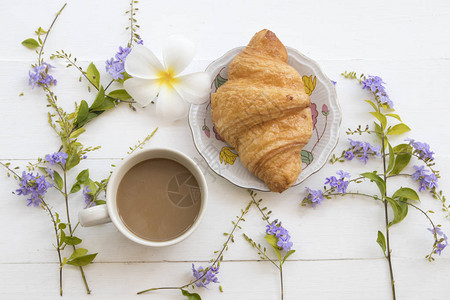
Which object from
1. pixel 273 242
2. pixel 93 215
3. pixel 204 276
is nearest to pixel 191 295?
pixel 204 276

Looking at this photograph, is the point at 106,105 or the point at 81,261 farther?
the point at 106,105

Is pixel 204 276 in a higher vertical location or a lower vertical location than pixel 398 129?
lower

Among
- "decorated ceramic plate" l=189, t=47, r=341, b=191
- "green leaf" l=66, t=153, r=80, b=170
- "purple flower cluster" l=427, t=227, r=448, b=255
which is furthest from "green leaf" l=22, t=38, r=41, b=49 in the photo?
"purple flower cluster" l=427, t=227, r=448, b=255

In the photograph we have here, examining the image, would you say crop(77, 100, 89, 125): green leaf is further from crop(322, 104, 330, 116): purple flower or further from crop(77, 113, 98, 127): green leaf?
crop(322, 104, 330, 116): purple flower

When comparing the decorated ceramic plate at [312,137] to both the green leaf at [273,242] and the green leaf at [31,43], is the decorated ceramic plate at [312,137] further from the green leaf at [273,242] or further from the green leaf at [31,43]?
the green leaf at [31,43]

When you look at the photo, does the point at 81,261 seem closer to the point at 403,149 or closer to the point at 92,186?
the point at 92,186

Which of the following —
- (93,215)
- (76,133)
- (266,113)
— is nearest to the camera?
(93,215)
